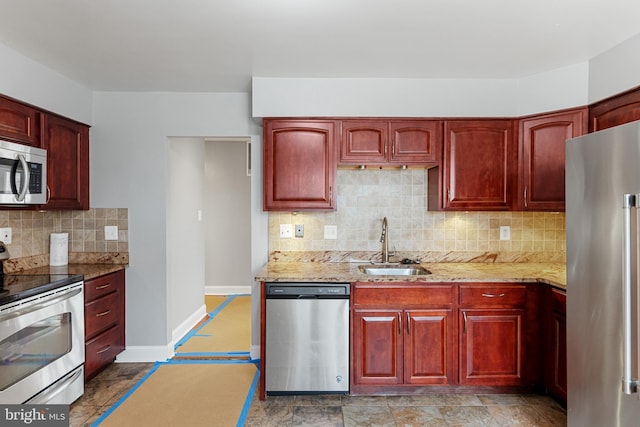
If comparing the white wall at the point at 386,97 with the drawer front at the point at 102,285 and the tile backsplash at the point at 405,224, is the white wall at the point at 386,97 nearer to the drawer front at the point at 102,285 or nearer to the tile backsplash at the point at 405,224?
the tile backsplash at the point at 405,224

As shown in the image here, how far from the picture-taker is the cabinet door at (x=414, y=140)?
3.16 metres

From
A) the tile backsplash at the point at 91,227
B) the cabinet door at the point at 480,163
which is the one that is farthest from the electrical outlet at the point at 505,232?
the tile backsplash at the point at 91,227

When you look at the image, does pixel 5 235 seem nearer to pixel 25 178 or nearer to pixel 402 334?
pixel 25 178

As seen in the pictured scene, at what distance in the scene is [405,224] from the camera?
348 cm

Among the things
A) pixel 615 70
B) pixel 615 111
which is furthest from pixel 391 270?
pixel 615 70

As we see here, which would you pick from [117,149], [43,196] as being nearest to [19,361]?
[43,196]

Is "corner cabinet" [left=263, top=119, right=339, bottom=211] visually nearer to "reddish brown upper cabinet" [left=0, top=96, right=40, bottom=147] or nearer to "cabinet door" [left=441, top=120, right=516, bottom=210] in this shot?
"cabinet door" [left=441, top=120, right=516, bottom=210]

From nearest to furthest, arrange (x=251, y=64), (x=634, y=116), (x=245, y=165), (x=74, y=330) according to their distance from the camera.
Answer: (x=634, y=116) < (x=74, y=330) < (x=251, y=64) < (x=245, y=165)

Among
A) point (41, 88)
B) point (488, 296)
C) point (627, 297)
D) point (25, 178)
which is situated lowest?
point (488, 296)

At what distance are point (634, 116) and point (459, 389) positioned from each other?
2.13 meters

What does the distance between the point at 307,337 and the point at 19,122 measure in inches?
96.0

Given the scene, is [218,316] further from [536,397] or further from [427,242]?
[536,397]

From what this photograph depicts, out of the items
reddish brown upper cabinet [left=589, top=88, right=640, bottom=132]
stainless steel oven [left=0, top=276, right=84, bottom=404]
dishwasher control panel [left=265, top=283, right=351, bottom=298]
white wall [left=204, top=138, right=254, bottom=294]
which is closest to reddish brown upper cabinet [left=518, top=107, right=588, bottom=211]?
reddish brown upper cabinet [left=589, top=88, right=640, bottom=132]

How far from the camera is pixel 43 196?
2.83 metres
